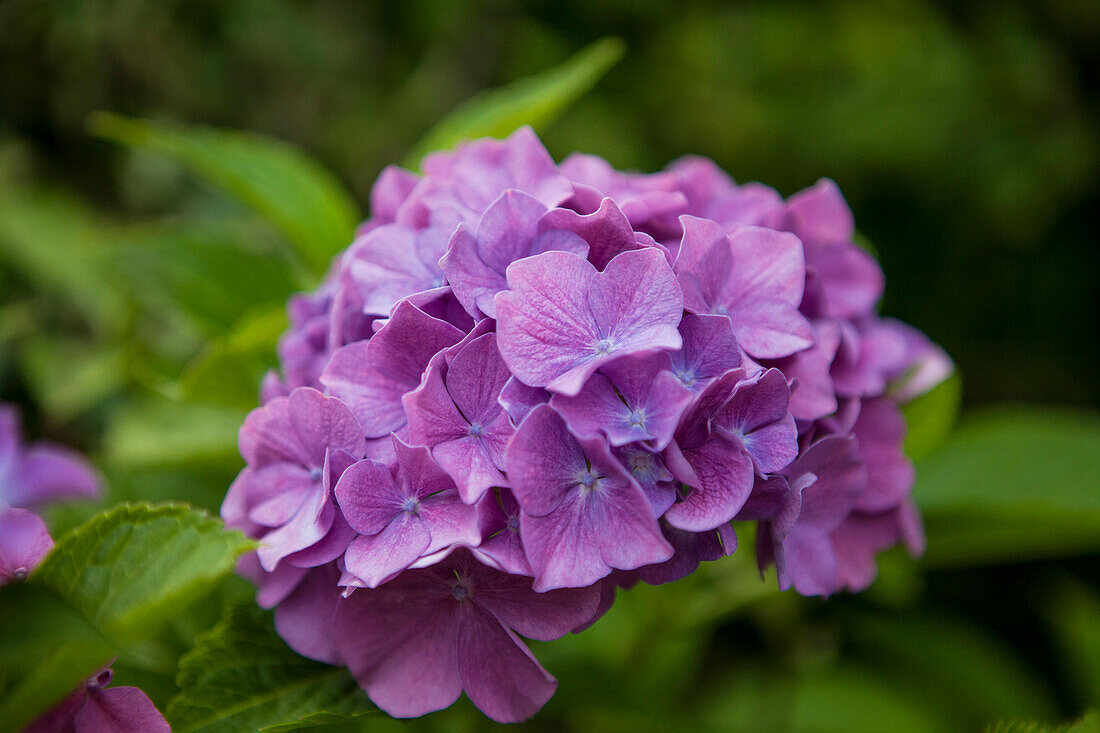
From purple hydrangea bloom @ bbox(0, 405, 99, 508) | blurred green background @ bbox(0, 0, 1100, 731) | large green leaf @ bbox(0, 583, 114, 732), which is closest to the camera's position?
large green leaf @ bbox(0, 583, 114, 732)

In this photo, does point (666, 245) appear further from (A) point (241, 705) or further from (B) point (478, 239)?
(A) point (241, 705)

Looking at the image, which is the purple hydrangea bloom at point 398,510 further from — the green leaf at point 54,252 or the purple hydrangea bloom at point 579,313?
the green leaf at point 54,252

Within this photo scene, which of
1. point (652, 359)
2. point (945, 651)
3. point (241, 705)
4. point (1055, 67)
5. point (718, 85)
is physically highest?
point (652, 359)

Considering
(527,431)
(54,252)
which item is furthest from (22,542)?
(54,252)

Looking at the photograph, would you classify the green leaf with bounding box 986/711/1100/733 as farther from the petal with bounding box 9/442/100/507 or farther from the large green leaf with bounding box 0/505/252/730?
the petal with bounding box 9/442/100/507

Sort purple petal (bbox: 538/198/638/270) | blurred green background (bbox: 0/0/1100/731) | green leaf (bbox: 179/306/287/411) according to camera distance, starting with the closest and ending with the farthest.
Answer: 1. purple petal (bbox: 538/198/638/270)
2. green leaf (bbox: 179/306/287/411)
3. blurred green background (bbox: 0/0/1100/731)

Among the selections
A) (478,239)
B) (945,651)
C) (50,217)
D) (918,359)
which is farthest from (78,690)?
(945,651)

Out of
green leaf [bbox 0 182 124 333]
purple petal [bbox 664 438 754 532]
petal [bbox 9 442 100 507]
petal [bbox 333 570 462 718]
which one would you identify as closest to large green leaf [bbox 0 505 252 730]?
petal [bbox 333 570 462 718]
